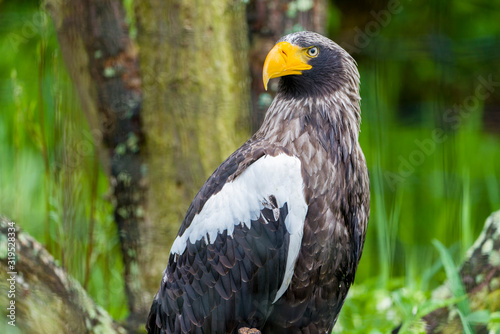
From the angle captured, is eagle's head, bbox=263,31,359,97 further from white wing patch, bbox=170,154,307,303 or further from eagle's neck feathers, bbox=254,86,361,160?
white wing patch, bbox=170,154,307,303

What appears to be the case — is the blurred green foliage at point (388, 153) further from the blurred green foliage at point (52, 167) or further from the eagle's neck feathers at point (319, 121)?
the eagle's neck feathers at point (319, 121)

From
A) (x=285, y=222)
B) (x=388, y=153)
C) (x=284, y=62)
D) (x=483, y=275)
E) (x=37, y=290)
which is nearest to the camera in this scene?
(x=285, y=222)

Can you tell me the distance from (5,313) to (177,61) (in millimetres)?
1503

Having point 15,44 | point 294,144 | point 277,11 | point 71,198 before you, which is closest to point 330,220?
point 294,144

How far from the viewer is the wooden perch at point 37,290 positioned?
2494 millimetres

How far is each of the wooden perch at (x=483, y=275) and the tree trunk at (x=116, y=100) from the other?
5.60 ft

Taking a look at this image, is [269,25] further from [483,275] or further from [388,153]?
[483,275]

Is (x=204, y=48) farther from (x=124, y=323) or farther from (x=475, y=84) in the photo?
(x=475, y=84)

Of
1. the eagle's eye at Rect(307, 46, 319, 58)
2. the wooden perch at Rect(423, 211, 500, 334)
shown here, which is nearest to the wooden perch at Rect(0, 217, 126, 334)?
the eagle's eye at Rect(307, 46, 319, 58)

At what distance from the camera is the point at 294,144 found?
223cm

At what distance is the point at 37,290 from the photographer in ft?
8.45

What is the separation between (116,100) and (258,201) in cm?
148

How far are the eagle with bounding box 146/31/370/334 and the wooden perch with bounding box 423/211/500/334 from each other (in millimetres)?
863

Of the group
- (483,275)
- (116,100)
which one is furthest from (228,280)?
(116,100)
